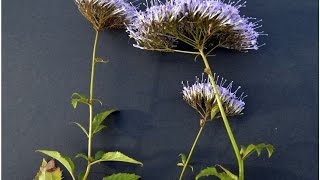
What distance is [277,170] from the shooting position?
0.86 m

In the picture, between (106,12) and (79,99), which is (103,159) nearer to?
(79,99)

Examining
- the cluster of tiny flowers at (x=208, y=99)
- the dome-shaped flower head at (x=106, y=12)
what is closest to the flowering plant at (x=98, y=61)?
the dome-shaped flower head at (x=106, y=12)

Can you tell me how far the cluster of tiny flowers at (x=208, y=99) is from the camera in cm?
79

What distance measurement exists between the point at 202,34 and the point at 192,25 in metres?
0.04

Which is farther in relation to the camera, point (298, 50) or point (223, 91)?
point (298, 50)

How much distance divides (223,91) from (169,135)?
17cm

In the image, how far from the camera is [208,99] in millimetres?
784

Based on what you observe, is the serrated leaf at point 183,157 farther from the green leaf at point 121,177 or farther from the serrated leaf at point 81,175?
the serrated leaf at point 81,175

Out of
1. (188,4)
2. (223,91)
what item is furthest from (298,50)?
(188,4)

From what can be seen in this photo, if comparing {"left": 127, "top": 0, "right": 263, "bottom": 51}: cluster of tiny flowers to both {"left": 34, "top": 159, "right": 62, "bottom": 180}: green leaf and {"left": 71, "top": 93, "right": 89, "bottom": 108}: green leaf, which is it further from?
{"left": 34, "top": 159, "right": 62, "bottom": 180}: green leaf

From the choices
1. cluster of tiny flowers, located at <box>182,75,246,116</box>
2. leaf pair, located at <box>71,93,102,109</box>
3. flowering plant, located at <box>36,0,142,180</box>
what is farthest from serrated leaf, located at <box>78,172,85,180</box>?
cluster of tiny flowers, located at <box>182,75,246,116</box>

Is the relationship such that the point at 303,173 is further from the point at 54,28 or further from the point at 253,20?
the point at 54,28

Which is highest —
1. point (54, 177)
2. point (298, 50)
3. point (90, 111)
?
point (298, 50)

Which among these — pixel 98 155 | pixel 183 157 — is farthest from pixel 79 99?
pixel 183 157
